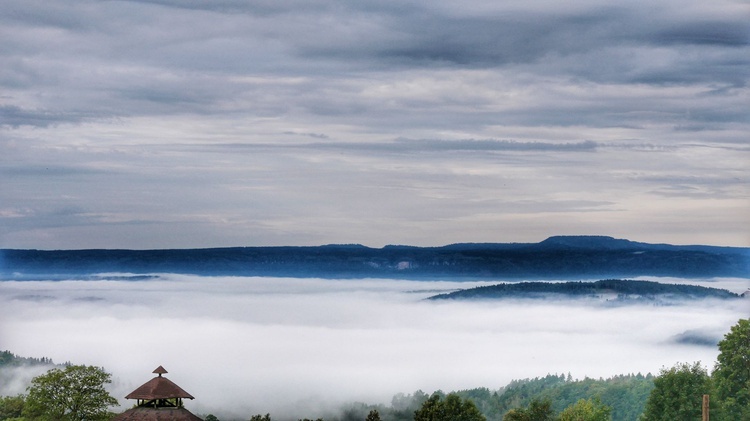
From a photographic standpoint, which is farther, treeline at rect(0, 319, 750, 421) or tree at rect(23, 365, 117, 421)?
treeline at rect(0, 319, 750, 421)

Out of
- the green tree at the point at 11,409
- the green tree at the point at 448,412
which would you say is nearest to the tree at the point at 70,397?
the green tree at the point at 11,409

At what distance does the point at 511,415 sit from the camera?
118m

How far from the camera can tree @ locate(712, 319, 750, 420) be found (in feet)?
353

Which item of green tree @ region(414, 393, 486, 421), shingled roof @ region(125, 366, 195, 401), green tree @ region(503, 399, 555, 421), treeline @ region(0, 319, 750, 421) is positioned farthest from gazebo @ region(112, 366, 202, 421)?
green tree @ region(503, 399, 555, 421)

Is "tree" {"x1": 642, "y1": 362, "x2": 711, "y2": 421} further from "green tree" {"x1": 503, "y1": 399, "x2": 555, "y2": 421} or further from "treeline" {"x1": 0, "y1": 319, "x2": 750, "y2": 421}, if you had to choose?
"green tree" {"x1": 503, "y1": 399, "x2": 555, "y2": 421}

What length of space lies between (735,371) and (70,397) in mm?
61123

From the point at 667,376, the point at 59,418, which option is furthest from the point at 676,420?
the point at 59,418

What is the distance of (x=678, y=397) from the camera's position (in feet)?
367

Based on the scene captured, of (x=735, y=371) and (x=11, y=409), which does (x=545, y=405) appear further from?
(x=11, y=409)

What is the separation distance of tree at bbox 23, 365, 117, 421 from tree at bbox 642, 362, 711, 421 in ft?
171

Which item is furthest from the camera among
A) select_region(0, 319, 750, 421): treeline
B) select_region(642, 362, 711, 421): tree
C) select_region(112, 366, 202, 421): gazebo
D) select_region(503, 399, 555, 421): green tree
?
select_region(503, 399, 555, 421): green tree

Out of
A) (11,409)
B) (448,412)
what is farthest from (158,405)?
(11,409)

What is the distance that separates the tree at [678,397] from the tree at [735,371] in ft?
7.23

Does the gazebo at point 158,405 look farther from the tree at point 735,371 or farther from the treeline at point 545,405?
the tree at point 735,371
